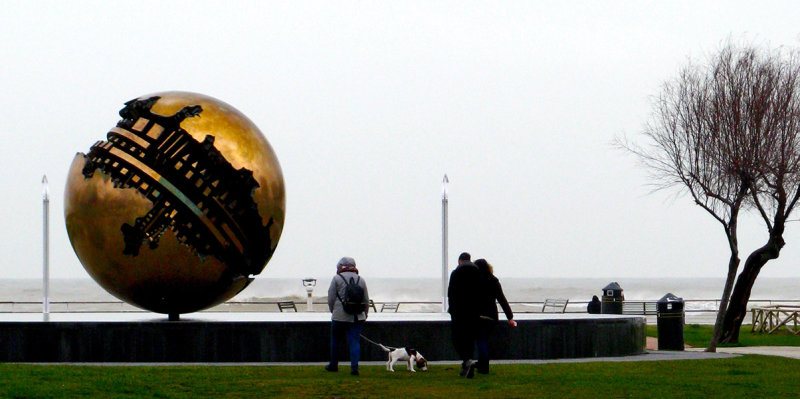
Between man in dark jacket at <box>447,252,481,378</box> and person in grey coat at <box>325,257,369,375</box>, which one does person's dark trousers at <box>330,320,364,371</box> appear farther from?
man in dark jacket at <box>447,252,481,378</box>

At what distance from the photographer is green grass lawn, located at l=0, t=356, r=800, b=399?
1389 cm

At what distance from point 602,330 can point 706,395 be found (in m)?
5.83

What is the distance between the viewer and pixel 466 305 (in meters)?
15.8

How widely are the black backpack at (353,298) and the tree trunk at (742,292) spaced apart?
14.8 m

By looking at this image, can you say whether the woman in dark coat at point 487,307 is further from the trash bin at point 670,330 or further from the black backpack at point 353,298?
the trash bin at point 670,330

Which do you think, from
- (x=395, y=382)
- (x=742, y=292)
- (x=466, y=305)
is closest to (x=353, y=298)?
(x=395, y=382)

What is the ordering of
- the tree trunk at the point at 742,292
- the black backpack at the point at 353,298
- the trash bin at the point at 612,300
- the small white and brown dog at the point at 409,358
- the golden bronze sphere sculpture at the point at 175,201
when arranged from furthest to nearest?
1. the trash bin at the point at 612,300
2. the tree trunk at the point at 742,292
3. the golden bronze sphere sculpture at the point at 175,201
4. the small white and brown dog at the point at 409,358
5. the black backpack at the point at 353,298

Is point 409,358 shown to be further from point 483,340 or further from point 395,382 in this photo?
point 395,382

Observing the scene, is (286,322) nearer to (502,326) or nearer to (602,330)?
(502,326)

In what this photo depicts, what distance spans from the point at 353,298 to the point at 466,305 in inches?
54.6

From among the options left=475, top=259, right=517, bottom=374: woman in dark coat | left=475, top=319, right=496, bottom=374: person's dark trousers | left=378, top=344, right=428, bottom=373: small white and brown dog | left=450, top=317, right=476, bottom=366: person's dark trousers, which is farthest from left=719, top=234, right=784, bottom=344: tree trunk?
left=450, top=317, right=476, bottom=366: person's dark trousers

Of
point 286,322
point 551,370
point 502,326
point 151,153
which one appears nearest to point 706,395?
point 551,370

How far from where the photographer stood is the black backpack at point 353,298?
16062 millimetres

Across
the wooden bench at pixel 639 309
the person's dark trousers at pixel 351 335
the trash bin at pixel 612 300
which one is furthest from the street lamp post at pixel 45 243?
the wooden bench at pixel 639 309
